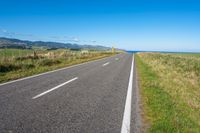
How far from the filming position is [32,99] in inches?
259

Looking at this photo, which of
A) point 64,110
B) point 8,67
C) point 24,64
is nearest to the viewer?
point 64,110

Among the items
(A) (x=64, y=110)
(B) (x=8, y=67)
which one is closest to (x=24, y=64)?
Result: (B) (x=8, y=67)

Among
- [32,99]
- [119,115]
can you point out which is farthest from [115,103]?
[32,99]

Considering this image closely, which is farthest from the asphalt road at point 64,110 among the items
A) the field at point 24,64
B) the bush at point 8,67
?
the bush at point 8,67

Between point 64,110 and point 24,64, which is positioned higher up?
point 24,64

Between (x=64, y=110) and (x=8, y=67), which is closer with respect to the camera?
(x=64, y=110)

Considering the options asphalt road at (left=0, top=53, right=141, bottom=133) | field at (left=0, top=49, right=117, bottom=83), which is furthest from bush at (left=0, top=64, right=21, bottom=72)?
asphalt road at (left=0, top=53, right=141, bottom=133)

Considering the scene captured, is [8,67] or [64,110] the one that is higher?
[8,67]

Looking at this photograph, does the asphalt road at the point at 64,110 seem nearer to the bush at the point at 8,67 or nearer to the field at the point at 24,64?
the field at the point at 24,64

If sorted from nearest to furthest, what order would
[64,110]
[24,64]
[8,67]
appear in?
[64,110] → [8,67] → [24,64]

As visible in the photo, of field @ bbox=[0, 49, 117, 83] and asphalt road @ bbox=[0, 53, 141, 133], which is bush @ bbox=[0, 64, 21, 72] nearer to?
field @ bbox=[0, 49, 117, 83]

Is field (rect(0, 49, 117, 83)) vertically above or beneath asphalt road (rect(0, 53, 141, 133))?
above

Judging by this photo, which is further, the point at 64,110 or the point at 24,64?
the point at 24,64

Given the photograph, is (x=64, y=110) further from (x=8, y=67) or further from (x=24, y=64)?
(x=24, y=64)
